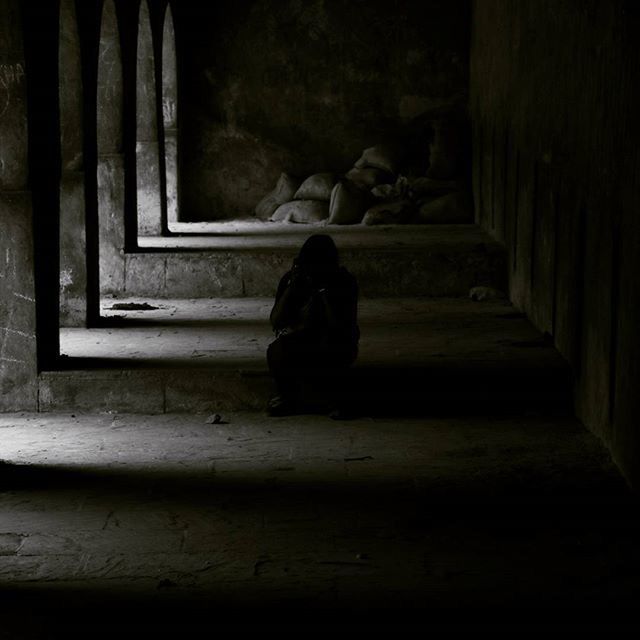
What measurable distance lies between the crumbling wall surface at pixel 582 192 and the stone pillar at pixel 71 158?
370cm

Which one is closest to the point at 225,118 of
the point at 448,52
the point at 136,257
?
the point at 448,52

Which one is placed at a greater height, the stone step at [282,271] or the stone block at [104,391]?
the stone step at [282,271]

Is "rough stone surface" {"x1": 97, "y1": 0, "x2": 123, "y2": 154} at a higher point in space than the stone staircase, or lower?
higher

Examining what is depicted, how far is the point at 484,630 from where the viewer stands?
4.27 meters

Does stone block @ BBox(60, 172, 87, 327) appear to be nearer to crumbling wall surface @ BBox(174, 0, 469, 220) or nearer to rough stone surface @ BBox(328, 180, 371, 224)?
rough stone surface @ BBox(328, 180, 371, 224)

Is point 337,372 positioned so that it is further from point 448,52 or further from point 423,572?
point 448,52

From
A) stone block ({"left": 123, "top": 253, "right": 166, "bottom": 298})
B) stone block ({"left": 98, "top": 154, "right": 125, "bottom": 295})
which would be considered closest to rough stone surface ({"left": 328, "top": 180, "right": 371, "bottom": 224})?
stone block ({"left": 123, "top": 253, "right": 166, "bottom": 298})

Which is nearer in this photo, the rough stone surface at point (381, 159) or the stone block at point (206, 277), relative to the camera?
the stone block at point (206, 277)

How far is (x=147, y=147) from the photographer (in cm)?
1416

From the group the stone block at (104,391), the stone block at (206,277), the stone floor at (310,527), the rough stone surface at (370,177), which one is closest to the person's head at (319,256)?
the stone floor at (310,527)

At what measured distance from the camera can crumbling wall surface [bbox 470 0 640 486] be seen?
606cm

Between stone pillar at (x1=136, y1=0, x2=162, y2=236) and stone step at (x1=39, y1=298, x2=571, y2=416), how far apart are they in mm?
5036

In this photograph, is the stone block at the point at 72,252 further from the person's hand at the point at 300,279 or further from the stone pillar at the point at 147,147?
the stone pillar at the point at 147,147

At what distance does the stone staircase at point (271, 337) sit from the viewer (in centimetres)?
779
